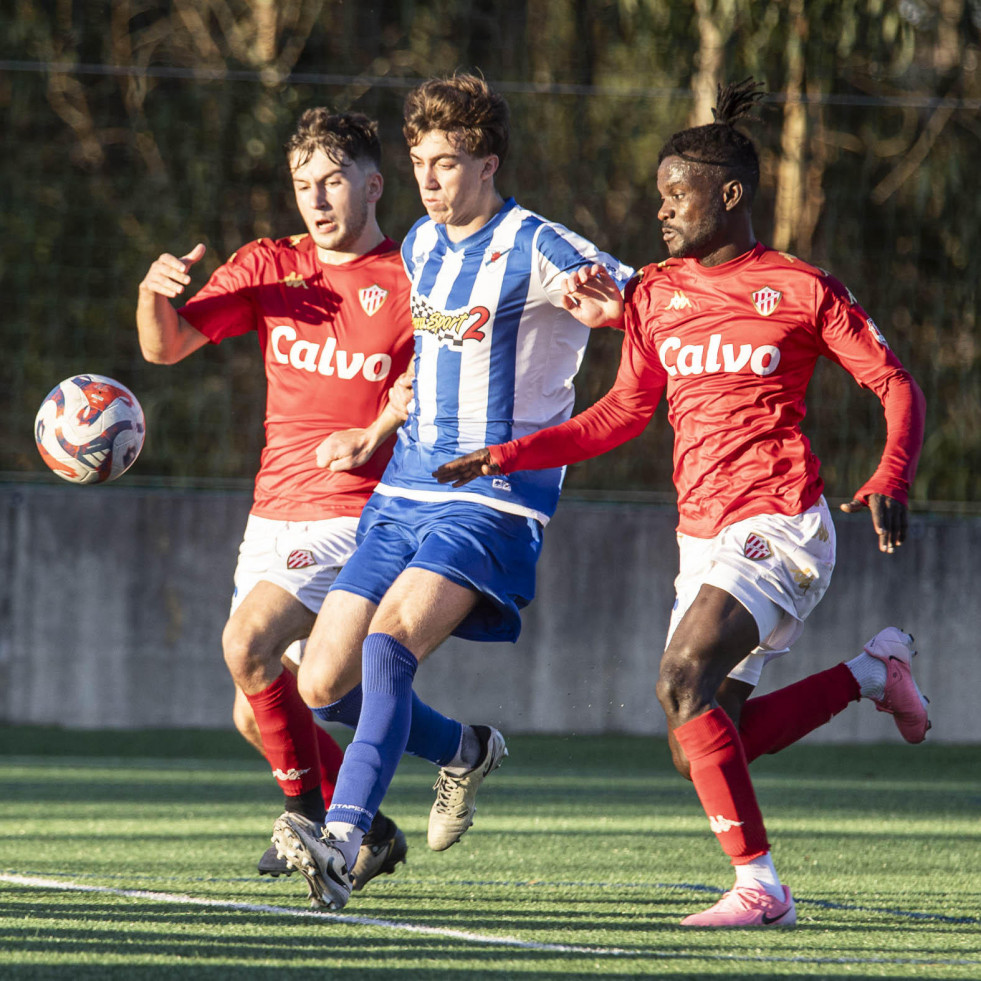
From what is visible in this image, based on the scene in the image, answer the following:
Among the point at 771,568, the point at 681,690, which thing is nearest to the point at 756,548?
the point at 771,568

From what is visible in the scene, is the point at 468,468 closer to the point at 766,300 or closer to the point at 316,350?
the point at 766,300

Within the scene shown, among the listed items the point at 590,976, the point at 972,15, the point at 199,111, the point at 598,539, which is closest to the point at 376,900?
the point at 590,976

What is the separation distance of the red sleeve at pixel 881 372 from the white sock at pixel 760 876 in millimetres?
976

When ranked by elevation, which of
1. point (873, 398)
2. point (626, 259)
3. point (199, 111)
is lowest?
point (873, 398)

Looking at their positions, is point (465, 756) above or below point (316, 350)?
below

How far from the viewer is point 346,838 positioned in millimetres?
4020

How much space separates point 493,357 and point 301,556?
92cm

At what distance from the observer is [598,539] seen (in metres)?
9.38

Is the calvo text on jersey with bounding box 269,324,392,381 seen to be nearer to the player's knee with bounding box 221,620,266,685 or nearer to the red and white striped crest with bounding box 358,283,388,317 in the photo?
the red and white striped crest with bounding box 358,283,388,317

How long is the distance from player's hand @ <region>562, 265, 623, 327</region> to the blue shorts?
60 centimetres

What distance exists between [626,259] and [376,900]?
565cm

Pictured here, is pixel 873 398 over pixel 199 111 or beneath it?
beneath

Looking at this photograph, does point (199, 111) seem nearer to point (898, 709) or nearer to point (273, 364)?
point (273, 364)

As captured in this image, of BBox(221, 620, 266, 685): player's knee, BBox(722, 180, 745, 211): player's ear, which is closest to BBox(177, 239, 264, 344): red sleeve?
BBox(221, 620, 266, 685): player's knee
